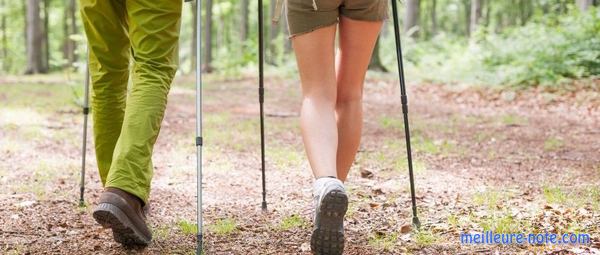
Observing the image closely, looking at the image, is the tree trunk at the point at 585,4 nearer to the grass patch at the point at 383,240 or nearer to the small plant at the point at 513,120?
the small plant at the point at 513,120

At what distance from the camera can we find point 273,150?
6.56 metres

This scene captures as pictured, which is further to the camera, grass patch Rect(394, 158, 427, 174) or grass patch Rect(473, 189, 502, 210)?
grass patch Rect(394, 158, 427, 174)

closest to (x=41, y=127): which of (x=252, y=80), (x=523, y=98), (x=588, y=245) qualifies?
(x=588, y=245)

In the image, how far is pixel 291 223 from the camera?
12.4 feet

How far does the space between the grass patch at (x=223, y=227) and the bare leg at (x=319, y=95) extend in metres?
0.88

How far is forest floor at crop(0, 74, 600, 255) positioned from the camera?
11.2 feet

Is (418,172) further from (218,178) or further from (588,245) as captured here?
(588,245)

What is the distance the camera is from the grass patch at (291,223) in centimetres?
371

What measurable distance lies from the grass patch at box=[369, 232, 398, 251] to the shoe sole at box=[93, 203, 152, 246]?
1234 millimetres

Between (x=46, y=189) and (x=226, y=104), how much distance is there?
20.8 ft

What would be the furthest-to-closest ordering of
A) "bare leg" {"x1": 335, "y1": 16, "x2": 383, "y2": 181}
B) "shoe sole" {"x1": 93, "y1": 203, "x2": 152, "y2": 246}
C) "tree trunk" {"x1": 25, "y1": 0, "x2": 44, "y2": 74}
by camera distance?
"tree trunk" {"x1": 25, "y1": 0, "x2": 44, "y2": 74} < "bare leg" {"x1": 335, "y1": 16, "x2": 383, "y2": 181} < "shoe sole" {"x1": 93, "y1": 203, "x2": 152, "y2": 246}

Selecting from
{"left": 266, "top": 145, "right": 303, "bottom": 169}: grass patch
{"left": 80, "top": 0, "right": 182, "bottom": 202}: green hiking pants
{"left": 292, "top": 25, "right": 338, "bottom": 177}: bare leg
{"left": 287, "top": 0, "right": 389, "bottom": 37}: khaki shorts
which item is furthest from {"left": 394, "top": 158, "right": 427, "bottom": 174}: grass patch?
{"left": 80, "top": 0, "right": 182, "bottom": 202}: green hiking pants

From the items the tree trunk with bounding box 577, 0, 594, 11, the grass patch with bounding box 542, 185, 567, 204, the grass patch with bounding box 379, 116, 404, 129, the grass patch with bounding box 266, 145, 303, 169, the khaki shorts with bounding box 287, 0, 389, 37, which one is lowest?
the grass patch with bounding box 379, 116, 404, 129

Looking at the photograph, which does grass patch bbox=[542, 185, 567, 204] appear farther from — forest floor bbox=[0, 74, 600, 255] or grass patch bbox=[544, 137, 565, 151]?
grass patch bbox=[544, 137, 565, 151]
